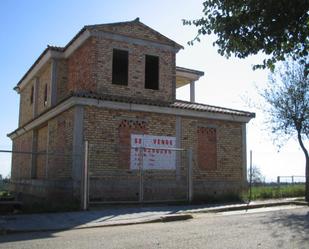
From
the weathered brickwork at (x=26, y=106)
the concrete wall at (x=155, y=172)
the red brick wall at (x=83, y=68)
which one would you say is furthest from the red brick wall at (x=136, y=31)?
the weathered brickwork at (x=26, y=106)

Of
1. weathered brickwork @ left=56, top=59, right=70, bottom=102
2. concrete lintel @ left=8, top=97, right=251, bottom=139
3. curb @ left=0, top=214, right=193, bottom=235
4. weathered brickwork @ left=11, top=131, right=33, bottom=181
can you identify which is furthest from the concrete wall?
weathered brickwork @ left=11, top=131, right=33, bottom=181

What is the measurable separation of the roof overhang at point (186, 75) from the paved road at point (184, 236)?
1419 centimetres

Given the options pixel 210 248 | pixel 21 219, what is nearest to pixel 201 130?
pixel 21 219

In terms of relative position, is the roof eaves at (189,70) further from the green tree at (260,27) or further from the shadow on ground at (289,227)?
the green tree at (260,27)

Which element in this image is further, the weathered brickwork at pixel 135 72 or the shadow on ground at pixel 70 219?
the weathered brickwork at pixel 135 72

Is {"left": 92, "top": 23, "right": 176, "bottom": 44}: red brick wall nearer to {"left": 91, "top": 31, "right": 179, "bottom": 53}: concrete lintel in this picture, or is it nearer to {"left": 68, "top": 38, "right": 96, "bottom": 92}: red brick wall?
{"left": 91, "top": 31, "right": 179, "bottom": 53}: concrete lintel

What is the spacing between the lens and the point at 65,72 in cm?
2267

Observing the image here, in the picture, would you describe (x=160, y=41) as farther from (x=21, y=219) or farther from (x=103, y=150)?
(x=21, y=219)

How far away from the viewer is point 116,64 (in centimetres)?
1981

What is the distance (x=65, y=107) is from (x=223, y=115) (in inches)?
277

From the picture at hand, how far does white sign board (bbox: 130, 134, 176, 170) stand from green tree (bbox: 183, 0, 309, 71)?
8.83 m

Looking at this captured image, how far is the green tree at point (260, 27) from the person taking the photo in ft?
25.6

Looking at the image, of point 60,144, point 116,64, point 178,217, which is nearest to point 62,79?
point 116,64

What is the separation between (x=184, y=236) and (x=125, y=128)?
8864 mm
